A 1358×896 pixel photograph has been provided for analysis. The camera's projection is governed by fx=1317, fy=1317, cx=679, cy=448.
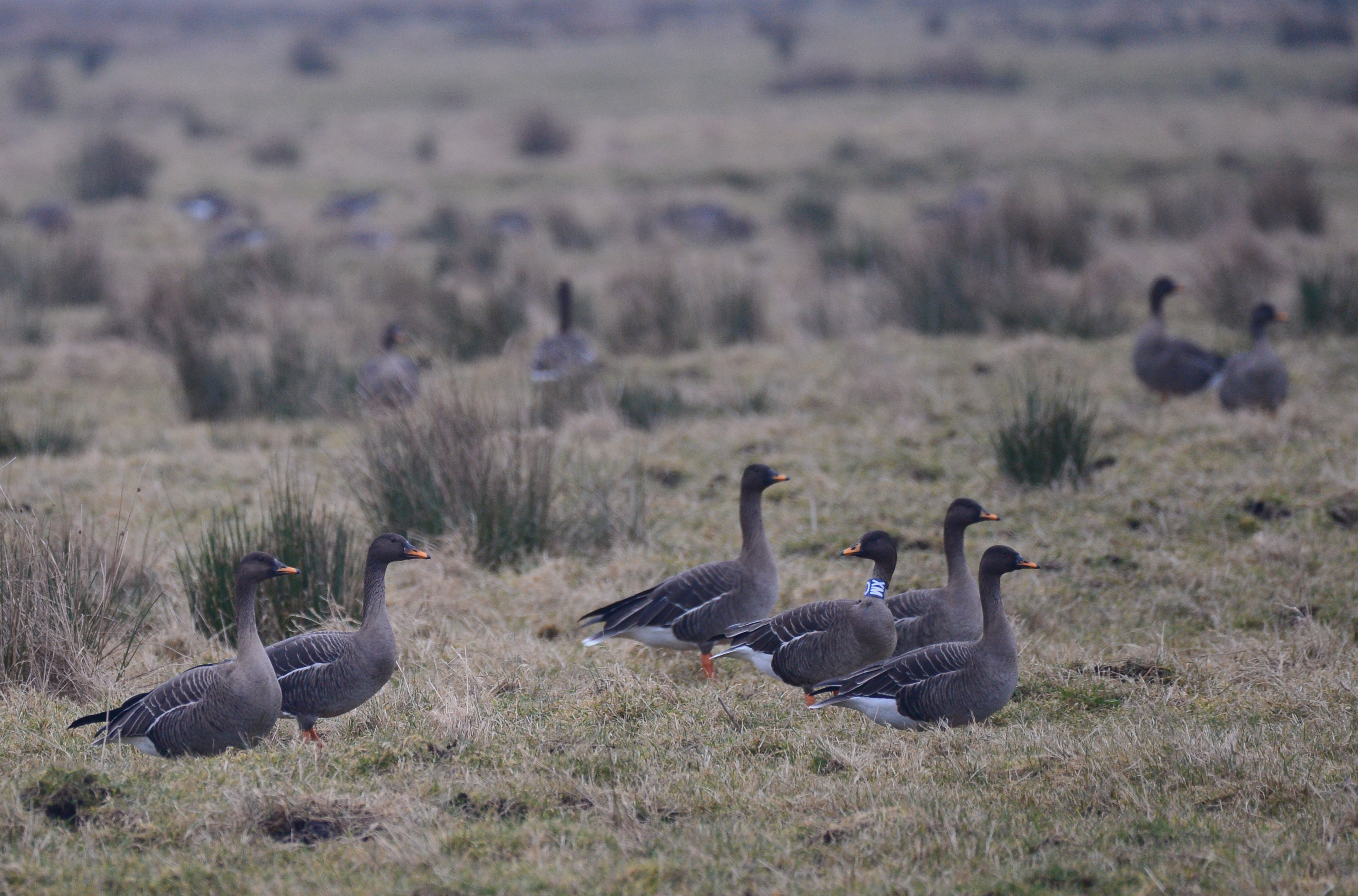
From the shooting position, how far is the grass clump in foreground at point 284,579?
6902 mm

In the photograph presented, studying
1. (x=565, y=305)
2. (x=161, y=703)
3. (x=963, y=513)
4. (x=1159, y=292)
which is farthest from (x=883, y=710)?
(x=565, y=305)

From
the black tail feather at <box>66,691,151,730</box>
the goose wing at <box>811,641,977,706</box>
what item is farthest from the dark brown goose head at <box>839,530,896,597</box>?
the black tail feather at <box>66,691,151,730</box>

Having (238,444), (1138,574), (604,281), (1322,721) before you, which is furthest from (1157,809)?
(604,281)

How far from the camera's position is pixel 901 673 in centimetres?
560

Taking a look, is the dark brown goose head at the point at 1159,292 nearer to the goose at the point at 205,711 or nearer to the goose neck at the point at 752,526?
the goose neck at the point at 752,526

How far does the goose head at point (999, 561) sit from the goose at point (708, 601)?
1124 millimetres

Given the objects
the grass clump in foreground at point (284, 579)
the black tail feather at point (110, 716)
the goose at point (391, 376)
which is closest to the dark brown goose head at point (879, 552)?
the grass clump in foreground at point (284, 579)

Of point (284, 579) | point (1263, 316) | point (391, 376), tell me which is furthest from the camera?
point (1263, 316)

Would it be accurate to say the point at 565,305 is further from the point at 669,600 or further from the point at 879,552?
the point at 879,552

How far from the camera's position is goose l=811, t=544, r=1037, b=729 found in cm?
546

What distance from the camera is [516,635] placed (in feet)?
22.5

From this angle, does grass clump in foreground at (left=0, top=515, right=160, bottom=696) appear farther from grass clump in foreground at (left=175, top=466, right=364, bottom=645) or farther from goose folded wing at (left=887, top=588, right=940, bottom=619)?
goose folded wing at (left=887, top=588, right=940, bottom=619)

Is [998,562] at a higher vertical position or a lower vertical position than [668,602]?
higher

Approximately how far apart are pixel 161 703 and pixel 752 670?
2.88m
